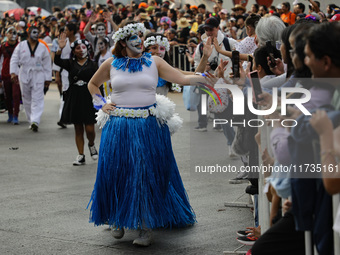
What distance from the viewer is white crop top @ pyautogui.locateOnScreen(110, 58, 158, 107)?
21.6 feet

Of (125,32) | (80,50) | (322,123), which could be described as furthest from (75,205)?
(322,123)

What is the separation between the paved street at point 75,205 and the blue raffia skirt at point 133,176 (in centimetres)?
24

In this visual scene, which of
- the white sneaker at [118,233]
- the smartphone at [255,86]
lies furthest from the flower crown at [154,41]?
the smartphone at [255,86]

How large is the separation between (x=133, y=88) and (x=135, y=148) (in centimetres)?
55

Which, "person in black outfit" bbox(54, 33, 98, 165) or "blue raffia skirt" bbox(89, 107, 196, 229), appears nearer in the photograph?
"blue raffia skirt" bbox(89, 107, 196, 229)

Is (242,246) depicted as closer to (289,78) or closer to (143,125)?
(143,125)

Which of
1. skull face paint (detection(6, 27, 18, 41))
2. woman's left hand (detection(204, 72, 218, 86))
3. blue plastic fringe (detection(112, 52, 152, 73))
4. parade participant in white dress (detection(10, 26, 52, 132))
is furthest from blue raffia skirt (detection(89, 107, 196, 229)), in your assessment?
skull face paint (detection(6, 27, 18, 41))

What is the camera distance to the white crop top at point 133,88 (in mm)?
6594

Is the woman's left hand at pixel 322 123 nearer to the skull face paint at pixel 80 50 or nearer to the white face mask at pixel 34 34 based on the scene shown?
the skull face paint at pixel 80 50

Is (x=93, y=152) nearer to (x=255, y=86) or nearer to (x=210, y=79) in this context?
(x=210, y=79)

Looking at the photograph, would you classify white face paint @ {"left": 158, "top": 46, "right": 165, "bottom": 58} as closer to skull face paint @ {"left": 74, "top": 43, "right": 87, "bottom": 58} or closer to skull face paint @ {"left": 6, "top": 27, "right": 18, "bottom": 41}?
skull face paint @ {"left": 74, "top": 43, "right": 87, "bottom": 58}

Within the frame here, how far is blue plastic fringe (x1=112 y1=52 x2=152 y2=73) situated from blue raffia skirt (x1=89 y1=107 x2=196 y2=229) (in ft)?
1.48

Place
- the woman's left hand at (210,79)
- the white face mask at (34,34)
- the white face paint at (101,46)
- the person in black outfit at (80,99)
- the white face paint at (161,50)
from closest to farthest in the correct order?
the woman's left hand at (210,79), the white face paint at (161,50), the person in black outfit at (80,99), the white face paint at (101,46), the white face mask at (34,34)

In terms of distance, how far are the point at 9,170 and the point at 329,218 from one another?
24.4 feet
